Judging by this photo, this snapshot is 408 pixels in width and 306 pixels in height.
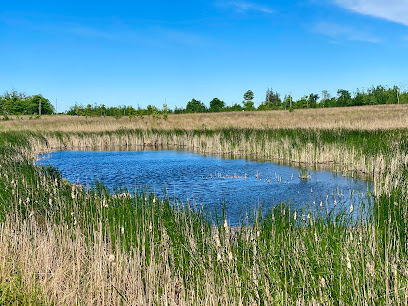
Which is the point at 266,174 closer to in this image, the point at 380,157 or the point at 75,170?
the point at 380,157

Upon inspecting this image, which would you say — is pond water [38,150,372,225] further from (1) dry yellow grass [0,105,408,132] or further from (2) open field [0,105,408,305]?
(1) dry yellow grass [0,105,408,132]

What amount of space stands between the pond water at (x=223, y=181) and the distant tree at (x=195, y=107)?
48.7m

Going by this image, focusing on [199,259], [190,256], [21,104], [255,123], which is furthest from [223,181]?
[21,104]

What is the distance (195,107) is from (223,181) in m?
60.2

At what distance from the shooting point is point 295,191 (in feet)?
37.0

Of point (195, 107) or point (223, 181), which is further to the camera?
point (195, 107)

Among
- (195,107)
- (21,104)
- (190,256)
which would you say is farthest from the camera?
(195,107)

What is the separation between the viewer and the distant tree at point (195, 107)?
69125mm

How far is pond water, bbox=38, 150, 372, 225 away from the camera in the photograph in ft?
31.6

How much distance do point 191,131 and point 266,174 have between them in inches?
537

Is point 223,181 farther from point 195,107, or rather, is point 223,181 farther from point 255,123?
point 195,107

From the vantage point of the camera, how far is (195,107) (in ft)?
238

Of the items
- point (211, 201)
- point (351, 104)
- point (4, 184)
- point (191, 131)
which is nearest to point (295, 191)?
point (211, 201)

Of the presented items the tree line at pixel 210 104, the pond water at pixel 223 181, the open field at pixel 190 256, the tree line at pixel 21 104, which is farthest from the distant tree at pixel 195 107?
the open field at pixel 190 256
